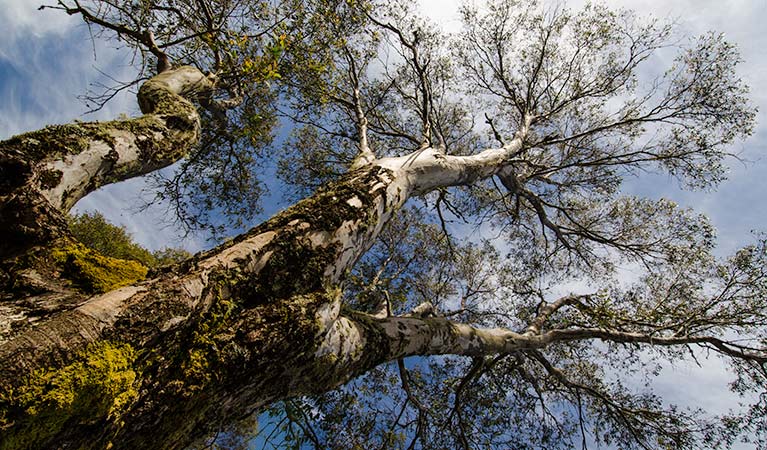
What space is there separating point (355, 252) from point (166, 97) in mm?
2663

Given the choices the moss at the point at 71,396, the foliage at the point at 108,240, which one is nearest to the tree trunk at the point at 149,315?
the moss at the point at 71,396

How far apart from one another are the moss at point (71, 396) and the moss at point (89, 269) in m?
0.68

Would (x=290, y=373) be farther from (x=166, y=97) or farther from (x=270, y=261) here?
(x=166, y=97)

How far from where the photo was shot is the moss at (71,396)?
1.21 metres

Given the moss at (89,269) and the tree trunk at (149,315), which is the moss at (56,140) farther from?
the moss at (89,269)

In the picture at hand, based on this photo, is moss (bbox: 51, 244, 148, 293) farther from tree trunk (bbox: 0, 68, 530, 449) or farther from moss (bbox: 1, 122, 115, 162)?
moss (bbox: 1, 122, 115, 162)

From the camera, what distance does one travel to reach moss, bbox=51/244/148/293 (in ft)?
6.57

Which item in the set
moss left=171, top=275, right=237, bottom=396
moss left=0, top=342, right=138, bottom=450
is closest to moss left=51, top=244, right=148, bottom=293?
moss left=171, top=275, right=237, bottom=396

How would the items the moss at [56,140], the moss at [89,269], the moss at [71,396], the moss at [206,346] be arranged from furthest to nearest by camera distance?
1. the moss at [56,140]
2. the moss at [89,269]
3. the moss at [206,346]
4. the moss at [71,396]

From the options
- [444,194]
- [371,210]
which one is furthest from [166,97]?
[444,194]

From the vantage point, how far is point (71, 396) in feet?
4.36

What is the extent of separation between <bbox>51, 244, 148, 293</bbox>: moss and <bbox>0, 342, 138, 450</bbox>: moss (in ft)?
2.22

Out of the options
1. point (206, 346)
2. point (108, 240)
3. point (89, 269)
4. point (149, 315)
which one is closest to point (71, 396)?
point (149, 315)

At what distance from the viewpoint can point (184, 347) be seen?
6.02ft
